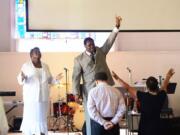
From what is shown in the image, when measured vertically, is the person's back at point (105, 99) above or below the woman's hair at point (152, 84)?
below

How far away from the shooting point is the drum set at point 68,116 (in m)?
8.47

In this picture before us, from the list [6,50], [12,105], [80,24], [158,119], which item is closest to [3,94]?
[12,105]

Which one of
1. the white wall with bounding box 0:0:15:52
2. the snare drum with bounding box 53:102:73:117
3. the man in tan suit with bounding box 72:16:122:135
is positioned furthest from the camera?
the white wall with bounding box 0:0:15:52

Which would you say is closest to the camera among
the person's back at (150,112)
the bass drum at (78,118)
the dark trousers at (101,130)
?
the person's back at (150,112)

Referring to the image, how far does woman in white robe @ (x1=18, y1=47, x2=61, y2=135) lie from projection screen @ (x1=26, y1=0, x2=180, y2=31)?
1263 mm

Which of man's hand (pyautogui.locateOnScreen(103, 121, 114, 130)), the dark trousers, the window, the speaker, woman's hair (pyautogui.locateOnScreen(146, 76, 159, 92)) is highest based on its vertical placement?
the window

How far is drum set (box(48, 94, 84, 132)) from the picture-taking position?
8.47m

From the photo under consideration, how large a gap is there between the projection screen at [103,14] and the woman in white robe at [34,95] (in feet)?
4.14

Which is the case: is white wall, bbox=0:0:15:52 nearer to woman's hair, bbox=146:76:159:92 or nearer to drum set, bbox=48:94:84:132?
drum set, bbox=48:94:84:132

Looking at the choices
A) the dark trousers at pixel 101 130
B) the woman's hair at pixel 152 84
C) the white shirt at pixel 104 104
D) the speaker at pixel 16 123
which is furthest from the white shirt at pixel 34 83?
the speaker at pixel 16 123

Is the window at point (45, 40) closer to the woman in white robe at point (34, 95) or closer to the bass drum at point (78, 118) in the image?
the bass drum at point (78, 118)

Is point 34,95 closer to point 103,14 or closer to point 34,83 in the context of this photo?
point 34,83

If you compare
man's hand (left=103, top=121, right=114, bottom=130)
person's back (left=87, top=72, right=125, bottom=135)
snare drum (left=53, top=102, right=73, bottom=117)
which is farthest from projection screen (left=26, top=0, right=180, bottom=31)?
man's hand (left=103, top=121, right=114, bottom=130)

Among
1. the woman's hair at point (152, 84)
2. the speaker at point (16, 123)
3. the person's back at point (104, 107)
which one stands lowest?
the speaker at point (16, 123)
